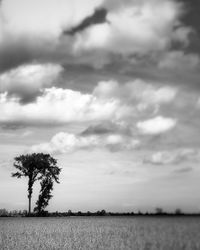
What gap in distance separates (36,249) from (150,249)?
13.0 feet

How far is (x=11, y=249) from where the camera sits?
13.5m

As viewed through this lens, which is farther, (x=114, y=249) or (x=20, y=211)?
(x=20, y=211)

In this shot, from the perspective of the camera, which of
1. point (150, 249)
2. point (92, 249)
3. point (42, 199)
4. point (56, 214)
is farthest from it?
point (56, 214)

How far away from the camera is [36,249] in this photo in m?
13.3

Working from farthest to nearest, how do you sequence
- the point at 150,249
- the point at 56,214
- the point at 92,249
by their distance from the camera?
1. the point at 56,214
2. the point at 92,249
3. the point at 150,249

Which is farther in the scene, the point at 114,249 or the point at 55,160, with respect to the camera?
the point at 55,160

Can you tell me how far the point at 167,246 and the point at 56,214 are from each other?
174 feet

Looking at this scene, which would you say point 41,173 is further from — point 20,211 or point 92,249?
point 92,249

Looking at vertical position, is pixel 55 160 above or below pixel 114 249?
above

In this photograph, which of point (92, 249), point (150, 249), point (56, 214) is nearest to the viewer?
point (150, 249)

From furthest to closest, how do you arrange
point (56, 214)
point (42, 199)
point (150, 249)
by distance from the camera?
point (56, 214), point (42, 199), point (150, 249)

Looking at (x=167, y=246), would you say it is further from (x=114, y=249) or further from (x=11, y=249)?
(x=11, y=249)

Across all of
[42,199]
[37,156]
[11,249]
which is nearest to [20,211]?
[42,199]

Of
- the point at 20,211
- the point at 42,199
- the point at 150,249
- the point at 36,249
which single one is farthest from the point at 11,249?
the point at 20,211
